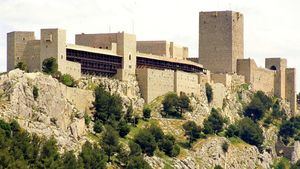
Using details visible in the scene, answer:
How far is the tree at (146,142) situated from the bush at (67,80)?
10.5m

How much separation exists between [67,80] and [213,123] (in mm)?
30878

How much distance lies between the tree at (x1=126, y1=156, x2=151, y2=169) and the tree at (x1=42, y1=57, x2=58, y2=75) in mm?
13287

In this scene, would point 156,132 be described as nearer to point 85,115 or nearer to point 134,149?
point 134,149

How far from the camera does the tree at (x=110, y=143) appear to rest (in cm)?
16600

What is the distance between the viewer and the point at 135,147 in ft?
558

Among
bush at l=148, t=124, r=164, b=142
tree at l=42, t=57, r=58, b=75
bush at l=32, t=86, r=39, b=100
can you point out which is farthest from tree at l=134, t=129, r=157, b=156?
bush at l=32, t=86, r=39, b=100

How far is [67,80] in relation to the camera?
169 metres

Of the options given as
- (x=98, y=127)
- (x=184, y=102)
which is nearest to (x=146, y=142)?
(x=98, y=127)

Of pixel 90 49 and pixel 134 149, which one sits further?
pixel 90 49

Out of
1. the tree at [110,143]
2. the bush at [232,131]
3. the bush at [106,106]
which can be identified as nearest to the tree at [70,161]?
the tree at [110,143]

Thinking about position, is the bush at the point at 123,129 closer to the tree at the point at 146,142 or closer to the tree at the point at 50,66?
the tree at the point at 146,142

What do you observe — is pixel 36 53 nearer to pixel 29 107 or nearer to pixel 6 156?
pixel 29 107

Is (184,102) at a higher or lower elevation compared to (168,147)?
higher

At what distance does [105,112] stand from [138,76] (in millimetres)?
11607
